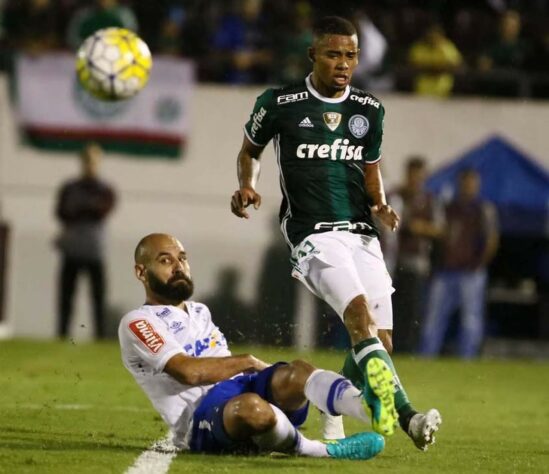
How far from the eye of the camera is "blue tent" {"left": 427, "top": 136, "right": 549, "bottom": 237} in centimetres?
1678

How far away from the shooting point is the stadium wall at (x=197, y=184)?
1758cm

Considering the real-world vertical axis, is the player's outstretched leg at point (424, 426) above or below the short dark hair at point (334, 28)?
below

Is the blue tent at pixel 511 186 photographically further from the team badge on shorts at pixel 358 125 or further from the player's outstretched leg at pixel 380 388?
the player's outstretched leg at pixel 380 388

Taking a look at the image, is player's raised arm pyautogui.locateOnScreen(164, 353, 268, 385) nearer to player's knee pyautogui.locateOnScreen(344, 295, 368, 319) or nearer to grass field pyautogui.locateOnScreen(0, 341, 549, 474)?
grass field pyautogui.locateOnScreen(0, 341, 549, 474)

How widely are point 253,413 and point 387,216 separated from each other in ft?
5.24

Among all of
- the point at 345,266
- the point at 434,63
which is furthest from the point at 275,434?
the point at 434,63

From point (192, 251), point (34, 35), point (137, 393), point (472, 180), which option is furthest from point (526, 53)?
point (137, 393)

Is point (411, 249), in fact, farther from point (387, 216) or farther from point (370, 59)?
point (387, 216)

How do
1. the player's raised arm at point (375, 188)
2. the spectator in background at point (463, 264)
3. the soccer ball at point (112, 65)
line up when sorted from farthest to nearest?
the spectator in background at point (463, 264) → the soccer ball at point (112, 65) → the player's raised arm at point (375, 188)

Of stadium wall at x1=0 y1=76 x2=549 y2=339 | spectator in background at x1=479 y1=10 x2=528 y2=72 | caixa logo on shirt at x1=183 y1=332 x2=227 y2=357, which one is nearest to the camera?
caixa logo on shirt at x1=183 y1=332 x2=227 y2=357

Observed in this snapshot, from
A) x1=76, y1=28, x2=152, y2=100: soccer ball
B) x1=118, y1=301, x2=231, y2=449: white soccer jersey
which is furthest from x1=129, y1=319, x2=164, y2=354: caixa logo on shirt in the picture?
x1=76, y1=28, x2=152, y2=100: soccer ball

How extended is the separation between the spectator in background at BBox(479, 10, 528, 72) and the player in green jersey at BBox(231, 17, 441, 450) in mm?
9607

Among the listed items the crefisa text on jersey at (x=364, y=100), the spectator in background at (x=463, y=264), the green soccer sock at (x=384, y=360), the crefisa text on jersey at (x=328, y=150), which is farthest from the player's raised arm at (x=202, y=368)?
the spectator in background at (x=463, y=264)

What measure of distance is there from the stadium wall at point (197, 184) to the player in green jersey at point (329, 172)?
911cm
